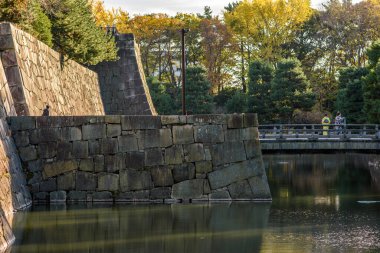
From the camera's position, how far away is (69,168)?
21703mm

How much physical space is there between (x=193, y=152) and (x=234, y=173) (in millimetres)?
1302

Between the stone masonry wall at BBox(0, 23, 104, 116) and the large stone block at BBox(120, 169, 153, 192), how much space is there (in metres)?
3.48

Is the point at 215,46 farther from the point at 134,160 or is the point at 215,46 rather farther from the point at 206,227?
the point at 206,227

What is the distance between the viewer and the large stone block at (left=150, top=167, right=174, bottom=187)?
2192 cm

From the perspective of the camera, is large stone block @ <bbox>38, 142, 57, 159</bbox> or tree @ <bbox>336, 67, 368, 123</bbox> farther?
tree @ <bbox>336, 67, 368, 123</bbox>

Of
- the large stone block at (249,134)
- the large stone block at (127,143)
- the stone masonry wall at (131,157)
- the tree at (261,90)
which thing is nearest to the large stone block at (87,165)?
the stone masonry wall at (131,157)

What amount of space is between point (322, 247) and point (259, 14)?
4975 centimetres

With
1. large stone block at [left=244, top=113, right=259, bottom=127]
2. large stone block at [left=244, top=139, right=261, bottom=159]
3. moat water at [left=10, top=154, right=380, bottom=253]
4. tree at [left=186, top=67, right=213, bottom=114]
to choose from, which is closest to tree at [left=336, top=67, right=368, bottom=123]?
tree at [left=186, top=67, right=213, bottom=114]

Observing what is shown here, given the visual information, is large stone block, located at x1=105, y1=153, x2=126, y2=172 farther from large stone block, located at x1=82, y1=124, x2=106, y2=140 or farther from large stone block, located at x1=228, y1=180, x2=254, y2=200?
large stone block, located at x1=228, y1=180, x2=254, y2=200

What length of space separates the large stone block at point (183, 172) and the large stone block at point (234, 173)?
52 cm

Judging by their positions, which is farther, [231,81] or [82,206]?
[231,81]

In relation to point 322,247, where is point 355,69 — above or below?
above

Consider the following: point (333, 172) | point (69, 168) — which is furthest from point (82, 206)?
point (333, 172)

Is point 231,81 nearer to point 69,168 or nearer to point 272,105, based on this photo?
point 272,105
